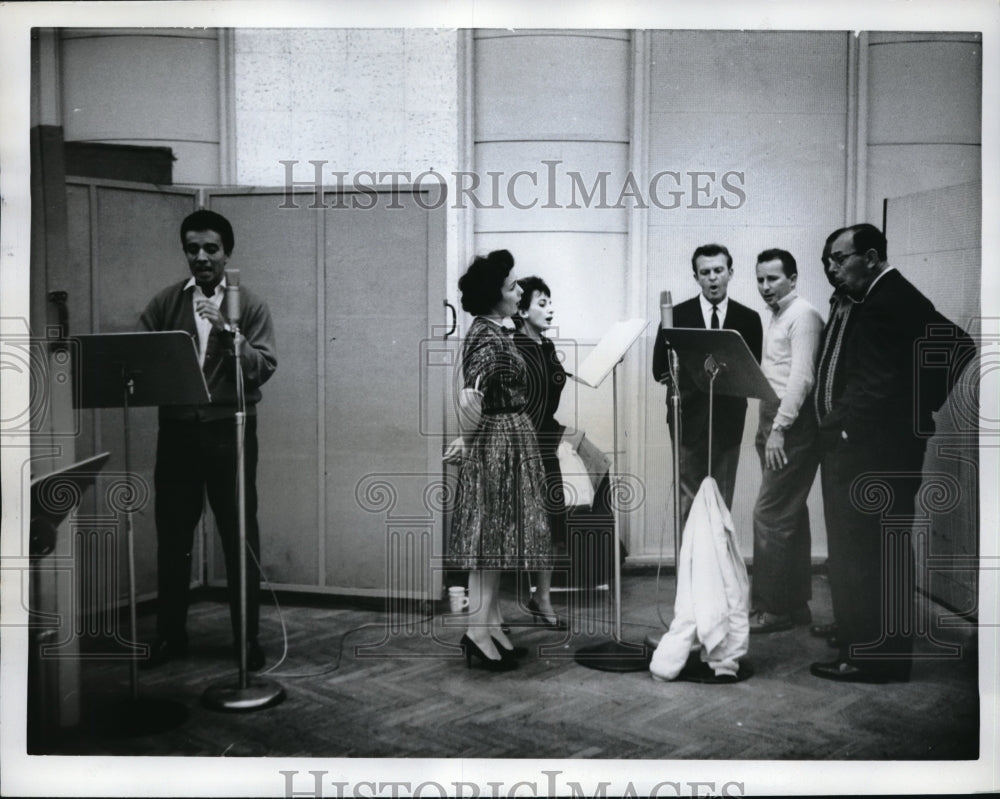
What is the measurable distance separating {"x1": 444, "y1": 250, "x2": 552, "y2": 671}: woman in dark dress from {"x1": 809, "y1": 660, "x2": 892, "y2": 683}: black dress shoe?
3.36 ft

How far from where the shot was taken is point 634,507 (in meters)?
3.80

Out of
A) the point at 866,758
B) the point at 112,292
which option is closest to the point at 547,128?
the point at 112,292

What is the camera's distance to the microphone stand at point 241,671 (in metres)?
3.64

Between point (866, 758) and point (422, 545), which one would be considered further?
point (422, 545)

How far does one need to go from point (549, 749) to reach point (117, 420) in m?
1.86

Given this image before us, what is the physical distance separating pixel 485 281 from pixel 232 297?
0.87 metres

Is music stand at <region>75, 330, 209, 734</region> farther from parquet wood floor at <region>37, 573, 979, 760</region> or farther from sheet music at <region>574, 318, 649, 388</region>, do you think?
sheet music at <region>574, 318, 649, 388</region>

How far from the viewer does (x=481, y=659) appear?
3777 mm

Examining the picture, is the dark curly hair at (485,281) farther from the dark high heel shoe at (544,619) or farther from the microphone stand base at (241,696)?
the microphone stand base at (241,696)

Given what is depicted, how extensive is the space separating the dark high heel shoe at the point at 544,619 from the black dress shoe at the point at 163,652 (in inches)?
48.9

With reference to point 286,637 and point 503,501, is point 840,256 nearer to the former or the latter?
point 503,501

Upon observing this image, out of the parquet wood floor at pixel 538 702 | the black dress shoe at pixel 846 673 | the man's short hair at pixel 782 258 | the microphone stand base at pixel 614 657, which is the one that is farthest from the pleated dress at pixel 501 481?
the black dress shoe at pixel 846 673

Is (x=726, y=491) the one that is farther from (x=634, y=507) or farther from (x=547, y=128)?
(x=547, y=128)

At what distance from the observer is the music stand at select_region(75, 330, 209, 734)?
11.7ft
